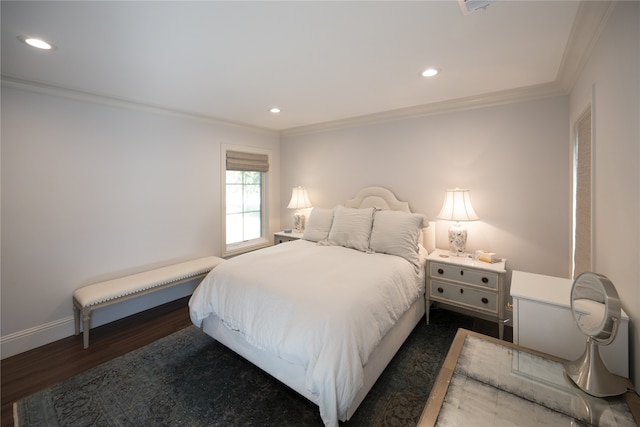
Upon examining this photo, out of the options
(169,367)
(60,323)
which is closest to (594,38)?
(169,367)

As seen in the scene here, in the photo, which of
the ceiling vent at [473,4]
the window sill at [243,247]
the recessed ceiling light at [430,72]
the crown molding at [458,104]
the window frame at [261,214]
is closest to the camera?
the ceiling vent at [473,4]

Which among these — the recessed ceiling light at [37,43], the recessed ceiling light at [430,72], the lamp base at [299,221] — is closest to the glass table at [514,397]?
the recessed ceiling light at [430,72]

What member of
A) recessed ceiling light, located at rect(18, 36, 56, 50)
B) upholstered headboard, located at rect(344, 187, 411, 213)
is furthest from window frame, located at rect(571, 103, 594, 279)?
recessed ceiling light, located at rect(18, 36, 56, 50)

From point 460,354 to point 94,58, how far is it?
10.0ft

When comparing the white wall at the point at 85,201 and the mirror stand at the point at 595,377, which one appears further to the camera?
the white wall at the point at 85,201

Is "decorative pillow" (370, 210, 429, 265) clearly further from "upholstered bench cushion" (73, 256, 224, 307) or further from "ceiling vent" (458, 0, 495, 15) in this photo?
"upholstered bench cushion" (73, 256, 224, 307)

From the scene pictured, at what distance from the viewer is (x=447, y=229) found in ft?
10.1

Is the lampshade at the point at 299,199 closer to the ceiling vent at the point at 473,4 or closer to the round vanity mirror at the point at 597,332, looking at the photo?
the ceiling vent at the point at 473,4

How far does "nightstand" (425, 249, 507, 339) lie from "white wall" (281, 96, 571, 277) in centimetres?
40

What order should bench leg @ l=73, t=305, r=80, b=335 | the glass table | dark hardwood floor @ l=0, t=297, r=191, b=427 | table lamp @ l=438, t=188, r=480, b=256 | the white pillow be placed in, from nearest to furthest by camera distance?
the glass table → dark hardwood floor @ l=0, t=297, r=191, b=427 → bench leg @ l=73, t=305, r=80, b=335 → table lamp @ l=438, t=188, r=480, b=256 → the white pillow

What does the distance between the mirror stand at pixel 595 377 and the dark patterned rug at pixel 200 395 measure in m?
0.97

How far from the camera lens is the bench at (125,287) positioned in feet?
7.81

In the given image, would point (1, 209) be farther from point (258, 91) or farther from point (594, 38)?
point (594, 38)

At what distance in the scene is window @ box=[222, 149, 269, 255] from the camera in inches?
155
